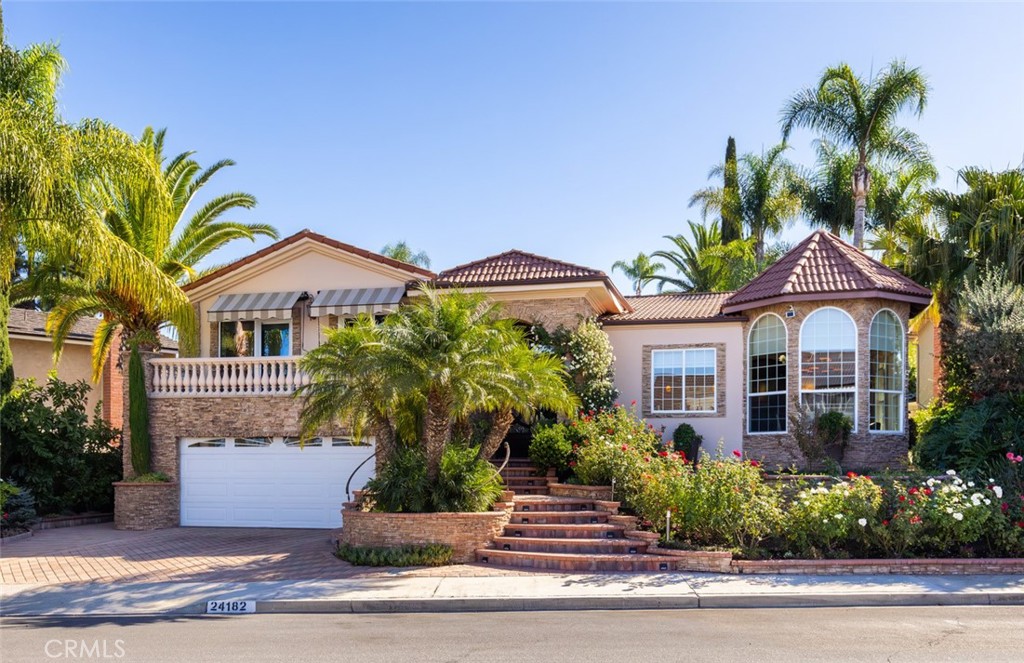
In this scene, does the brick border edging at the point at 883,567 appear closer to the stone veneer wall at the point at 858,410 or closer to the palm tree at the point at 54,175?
the stone veneer wall at the point at 858,410

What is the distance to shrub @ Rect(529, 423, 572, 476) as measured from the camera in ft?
56.1

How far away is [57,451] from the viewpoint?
18922mm

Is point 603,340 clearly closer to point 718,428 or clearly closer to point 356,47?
point 718,428

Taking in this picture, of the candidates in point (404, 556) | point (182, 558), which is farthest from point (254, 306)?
point (404, 556)

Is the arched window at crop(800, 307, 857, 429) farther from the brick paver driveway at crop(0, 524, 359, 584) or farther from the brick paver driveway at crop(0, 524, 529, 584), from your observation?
the brick paver driveway at crop(0, 524, 359, 584)

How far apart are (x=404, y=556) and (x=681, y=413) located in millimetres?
9299

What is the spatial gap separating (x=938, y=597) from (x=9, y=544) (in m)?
16.1

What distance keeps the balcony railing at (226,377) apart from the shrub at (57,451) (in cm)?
229

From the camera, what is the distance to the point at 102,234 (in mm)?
16047

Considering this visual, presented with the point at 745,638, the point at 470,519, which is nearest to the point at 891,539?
the point at 745,638

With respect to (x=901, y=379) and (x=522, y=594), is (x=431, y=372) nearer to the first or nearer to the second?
(x=522, y=594)

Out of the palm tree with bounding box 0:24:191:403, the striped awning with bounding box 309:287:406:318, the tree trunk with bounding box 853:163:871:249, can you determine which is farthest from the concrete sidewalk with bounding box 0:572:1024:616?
the tree trunk with bounding box 853:163:871:249

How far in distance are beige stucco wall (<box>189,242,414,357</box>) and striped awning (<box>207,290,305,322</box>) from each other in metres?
0.29

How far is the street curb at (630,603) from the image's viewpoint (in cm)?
1088
